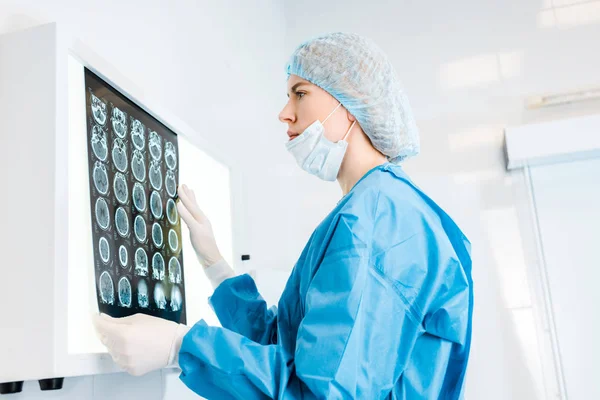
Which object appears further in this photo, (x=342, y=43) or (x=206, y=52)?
(x=206, y=52)

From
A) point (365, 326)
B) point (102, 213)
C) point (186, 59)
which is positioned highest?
point (186, 59)

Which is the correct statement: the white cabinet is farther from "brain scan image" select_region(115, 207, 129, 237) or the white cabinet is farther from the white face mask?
the white face mask

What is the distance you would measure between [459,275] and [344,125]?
46 centimetres

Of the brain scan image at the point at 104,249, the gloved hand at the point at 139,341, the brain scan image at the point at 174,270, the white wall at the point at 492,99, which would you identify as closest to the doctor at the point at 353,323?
the gloved hand at the point at 139,341

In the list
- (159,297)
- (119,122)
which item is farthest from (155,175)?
(159,297)

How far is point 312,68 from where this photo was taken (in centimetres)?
141

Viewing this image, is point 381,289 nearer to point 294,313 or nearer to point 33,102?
point 294,313

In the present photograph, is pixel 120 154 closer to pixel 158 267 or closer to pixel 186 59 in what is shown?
pixel 158 267

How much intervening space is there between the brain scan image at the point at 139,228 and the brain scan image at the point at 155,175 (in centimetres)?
11

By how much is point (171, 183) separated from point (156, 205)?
0.35 feet

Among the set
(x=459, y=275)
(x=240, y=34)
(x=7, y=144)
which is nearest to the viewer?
(x=7, y=144)

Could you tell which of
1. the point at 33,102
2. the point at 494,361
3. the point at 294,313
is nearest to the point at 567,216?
the point at 494,361

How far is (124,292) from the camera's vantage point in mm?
1173

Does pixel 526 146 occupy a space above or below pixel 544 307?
above
